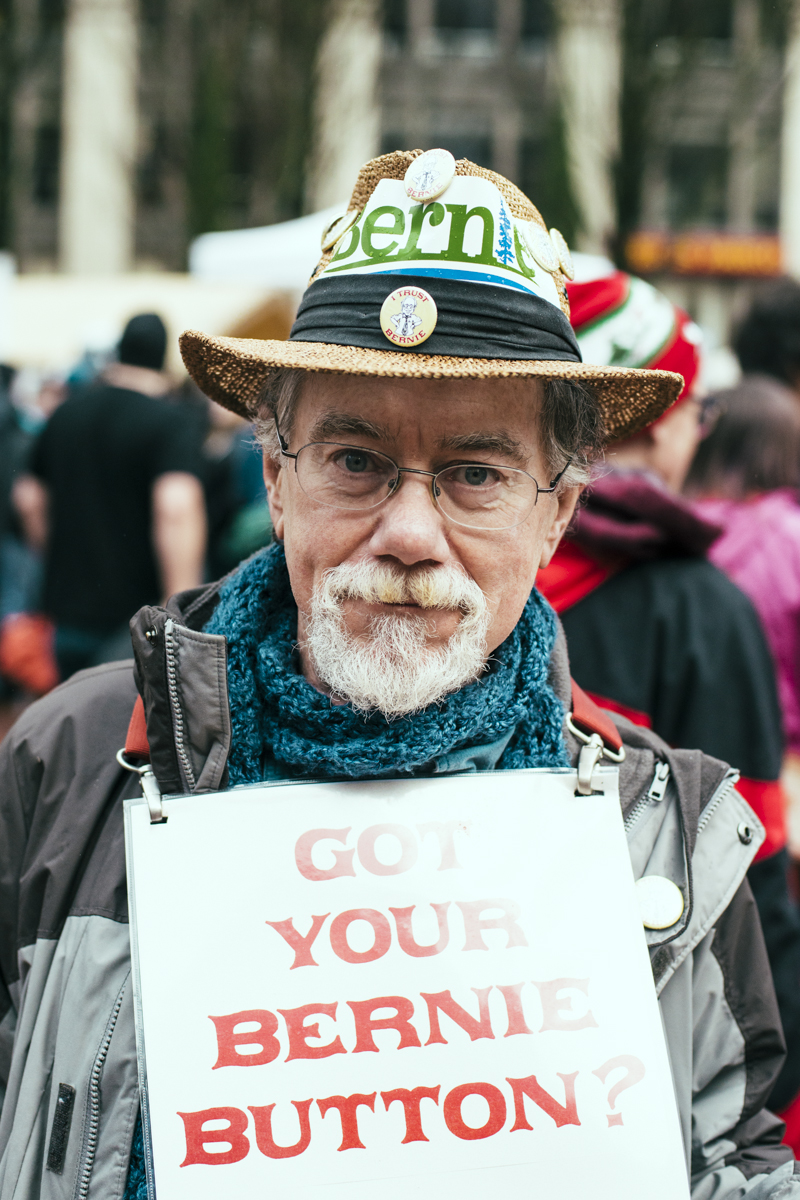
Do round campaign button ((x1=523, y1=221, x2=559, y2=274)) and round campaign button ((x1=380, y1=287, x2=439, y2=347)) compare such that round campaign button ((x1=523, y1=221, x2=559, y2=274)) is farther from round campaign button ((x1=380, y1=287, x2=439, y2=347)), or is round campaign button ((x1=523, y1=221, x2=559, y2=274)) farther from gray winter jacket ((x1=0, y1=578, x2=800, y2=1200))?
gray winter jacket ((x1=0, y1=578, x2=800, y2=1200))

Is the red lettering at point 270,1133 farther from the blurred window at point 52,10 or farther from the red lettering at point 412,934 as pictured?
the blurred window at point 52,10

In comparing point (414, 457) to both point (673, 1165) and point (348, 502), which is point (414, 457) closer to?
point (348, 502)

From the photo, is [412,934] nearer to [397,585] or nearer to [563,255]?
[397,585]

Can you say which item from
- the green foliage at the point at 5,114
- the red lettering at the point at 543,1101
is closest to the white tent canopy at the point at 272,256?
the red lettering at the point at 543,1101

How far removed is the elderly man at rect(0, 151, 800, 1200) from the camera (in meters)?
1.49

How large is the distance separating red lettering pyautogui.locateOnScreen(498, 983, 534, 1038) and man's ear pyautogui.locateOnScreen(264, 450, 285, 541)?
698 millimetres

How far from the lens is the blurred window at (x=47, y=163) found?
2469 centimetres

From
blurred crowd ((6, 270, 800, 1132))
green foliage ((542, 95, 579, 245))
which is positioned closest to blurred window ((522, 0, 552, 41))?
green foliage ((542, 95, 579, 245))

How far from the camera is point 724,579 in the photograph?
2.48 m

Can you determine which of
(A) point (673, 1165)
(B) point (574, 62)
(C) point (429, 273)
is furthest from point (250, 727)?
(B) point (574, 62)

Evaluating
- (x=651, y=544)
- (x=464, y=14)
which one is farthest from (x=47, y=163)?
(x=651, y=544)

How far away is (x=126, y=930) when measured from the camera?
4.87 feet

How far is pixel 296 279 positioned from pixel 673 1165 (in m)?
5.44

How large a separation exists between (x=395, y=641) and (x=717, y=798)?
517 millimetres
